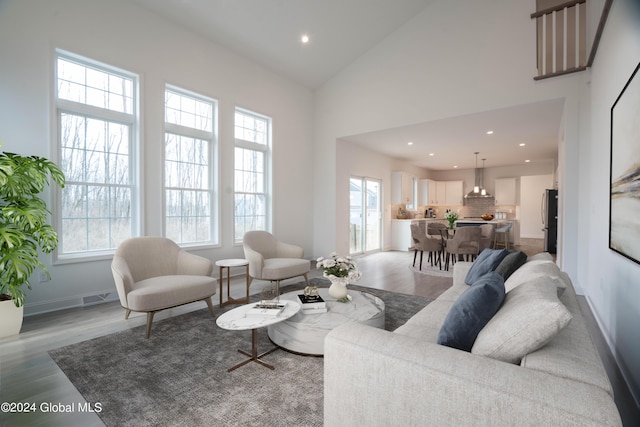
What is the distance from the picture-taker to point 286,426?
5.58 feet

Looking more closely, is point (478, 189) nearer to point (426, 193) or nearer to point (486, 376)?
point (426, 193)

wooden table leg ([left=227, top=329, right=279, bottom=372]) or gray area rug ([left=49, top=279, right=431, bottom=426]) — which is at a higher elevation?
wooden table leg ([left=227, top=329, right=279, bottom=372])

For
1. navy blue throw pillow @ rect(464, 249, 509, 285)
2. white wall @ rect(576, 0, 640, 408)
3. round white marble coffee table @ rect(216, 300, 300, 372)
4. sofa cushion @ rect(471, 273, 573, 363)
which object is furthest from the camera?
navy blue throw pillow @ rect(464, 249, 509, 285)

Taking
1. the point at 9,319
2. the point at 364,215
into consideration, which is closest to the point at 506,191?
the point at 364,215

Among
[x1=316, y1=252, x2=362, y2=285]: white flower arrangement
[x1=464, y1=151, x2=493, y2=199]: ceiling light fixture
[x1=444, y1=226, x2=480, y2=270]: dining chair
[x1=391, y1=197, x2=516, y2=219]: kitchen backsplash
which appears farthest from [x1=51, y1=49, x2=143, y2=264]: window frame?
[x1=464, y1=151, x2=493, y2=199]: ceiling light fixture

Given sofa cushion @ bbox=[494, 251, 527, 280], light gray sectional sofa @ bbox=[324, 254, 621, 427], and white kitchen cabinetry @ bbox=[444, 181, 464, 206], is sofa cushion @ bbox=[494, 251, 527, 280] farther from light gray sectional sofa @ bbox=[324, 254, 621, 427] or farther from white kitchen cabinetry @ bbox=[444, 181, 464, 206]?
white kitchen cabinetry @ bbox=[444, 181, 464, 206]

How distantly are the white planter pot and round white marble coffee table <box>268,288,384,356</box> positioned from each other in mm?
2407

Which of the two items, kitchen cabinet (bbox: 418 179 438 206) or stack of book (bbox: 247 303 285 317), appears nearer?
stack of book (bbox: 247 303 285 317)

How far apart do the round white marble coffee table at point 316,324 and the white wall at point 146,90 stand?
285cm

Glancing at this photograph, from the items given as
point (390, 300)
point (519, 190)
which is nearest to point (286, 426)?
point (390, 300)

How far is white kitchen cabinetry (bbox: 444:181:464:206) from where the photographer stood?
1123cm

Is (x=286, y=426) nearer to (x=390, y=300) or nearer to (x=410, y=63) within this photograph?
(x=390, y=300)

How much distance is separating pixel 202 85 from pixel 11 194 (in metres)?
3.06

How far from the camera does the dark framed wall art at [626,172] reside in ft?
6.43
